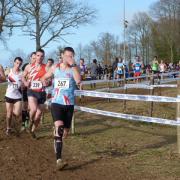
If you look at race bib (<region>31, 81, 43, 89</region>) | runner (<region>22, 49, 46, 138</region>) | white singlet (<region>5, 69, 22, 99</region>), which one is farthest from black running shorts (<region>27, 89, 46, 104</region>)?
white singlet (<region>5, 69, 22, 99</region>)

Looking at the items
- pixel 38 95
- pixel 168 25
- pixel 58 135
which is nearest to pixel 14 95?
pixel 38 95

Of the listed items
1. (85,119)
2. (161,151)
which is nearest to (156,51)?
(85,119)

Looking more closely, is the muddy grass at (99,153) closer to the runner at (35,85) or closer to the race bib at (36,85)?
the runner at (35,85)

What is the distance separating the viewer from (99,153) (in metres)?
9.24

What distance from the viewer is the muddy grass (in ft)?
24.6

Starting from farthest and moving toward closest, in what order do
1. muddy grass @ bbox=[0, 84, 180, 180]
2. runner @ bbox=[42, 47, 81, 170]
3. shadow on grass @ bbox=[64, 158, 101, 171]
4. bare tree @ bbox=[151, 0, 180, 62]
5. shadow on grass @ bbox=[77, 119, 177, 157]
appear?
1. bare tree @ bbox=[151, 0, 180, 62]
2. shadow on grass @ bbox=[77, 119, 177, 157]
3. runner @ bbox=[42, 47, 81, 170]
4. shadow on grass @ bbox=[64, 158, 101, 171]
5. muddy grass @ bbox=[0, 84, 180, 180]

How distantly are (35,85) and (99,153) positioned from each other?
2.47m

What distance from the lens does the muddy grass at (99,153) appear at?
751 centimetres

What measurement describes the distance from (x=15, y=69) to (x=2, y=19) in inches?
1256

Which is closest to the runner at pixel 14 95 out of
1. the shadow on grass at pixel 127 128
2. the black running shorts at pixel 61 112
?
the shadow on grass at pixel 127 128

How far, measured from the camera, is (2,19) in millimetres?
42438

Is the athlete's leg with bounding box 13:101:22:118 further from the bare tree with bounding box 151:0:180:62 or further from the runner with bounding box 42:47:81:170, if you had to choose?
the bare tree with bounding box 151:0:180:62

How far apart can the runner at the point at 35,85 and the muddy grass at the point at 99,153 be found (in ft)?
2.45

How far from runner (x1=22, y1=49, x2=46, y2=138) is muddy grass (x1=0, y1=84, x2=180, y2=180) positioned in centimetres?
75
